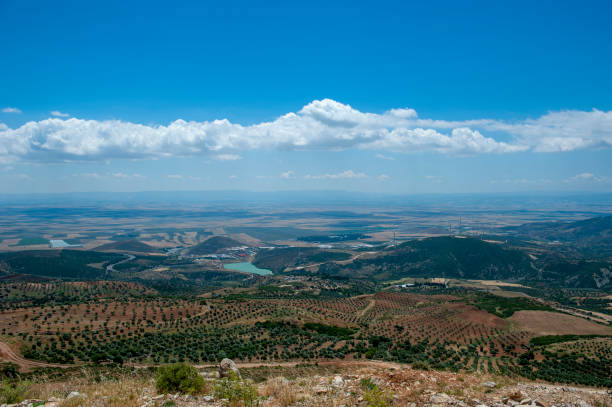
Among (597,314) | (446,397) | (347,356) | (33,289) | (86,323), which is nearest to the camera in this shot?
(446,397)

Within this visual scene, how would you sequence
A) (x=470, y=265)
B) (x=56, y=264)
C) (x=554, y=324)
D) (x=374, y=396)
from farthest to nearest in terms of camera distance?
1. (x=470, y=265)
2. (x=56, y=264)
3. (x=554, y=324)
4. (x=374, y=396)

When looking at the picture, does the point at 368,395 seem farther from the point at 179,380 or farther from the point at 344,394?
the point at 179,380

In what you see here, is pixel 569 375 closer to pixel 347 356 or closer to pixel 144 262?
pixel 347 356

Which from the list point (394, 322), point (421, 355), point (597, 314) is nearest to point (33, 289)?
point (394, 322)

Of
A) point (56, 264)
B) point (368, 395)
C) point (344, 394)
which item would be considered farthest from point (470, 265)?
point (56, 264)

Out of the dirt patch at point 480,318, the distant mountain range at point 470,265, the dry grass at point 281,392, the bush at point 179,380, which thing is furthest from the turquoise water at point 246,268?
the dry grass at point 281,392
